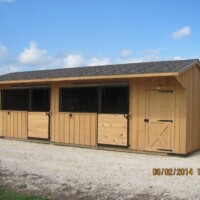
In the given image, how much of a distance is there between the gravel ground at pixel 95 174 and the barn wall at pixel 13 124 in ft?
8.40

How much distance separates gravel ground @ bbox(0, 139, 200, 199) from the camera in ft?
18.0

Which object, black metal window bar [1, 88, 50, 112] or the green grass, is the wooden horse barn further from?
the green grass

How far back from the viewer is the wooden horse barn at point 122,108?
9.35m

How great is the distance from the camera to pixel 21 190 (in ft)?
18.9

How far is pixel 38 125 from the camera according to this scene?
12266mm

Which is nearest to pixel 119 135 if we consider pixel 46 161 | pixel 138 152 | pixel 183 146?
pixel 138 152

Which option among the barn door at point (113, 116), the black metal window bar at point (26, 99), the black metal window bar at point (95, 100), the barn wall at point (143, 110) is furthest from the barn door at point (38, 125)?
the barn wall at point (143, 110)

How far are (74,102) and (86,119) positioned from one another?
751 mm

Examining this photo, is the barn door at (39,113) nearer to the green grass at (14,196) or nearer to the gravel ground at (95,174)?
the gravel ground at (95,174)

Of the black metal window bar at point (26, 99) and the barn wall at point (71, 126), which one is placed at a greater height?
the black metal window bar at point (26, 99)
